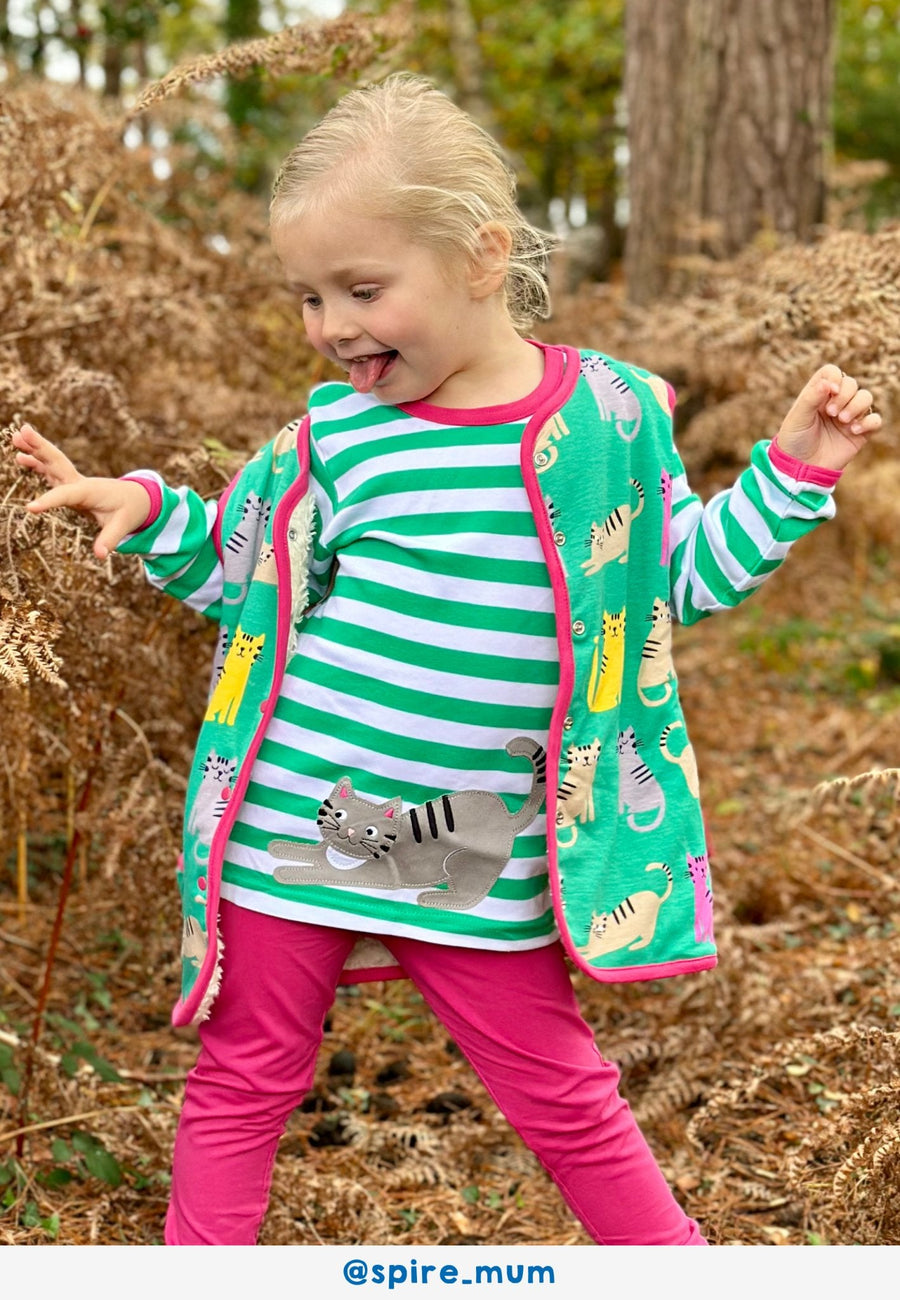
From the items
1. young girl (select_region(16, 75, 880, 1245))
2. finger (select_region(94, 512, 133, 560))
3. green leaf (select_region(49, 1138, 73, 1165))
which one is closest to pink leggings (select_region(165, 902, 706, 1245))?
young girl (select_region(16, 75, 880, 1245))

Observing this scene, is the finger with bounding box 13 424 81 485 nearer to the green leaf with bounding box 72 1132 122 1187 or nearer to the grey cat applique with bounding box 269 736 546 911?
A: the grey cat applique with bounding box 269 736 546 911

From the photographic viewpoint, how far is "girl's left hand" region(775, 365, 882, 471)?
197cm

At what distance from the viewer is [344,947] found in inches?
84.9

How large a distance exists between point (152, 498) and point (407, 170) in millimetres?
629

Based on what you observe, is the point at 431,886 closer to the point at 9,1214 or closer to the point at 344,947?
the point at 344,947

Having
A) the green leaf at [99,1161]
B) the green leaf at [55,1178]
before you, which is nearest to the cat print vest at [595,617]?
the green leaf at [99,1161]

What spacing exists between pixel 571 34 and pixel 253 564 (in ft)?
54.1

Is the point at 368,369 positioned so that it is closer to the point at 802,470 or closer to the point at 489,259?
the point at 489,259

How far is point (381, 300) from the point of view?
1977 mm

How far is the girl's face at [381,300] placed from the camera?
196 centimetres

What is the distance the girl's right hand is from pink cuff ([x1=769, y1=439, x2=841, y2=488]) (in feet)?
3.16

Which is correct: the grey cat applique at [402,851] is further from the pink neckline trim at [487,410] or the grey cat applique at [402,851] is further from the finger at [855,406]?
the finger at [855,406]

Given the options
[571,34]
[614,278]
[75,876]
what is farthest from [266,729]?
[571,34]

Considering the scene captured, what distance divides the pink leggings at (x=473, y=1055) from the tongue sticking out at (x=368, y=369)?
0.83 metres
